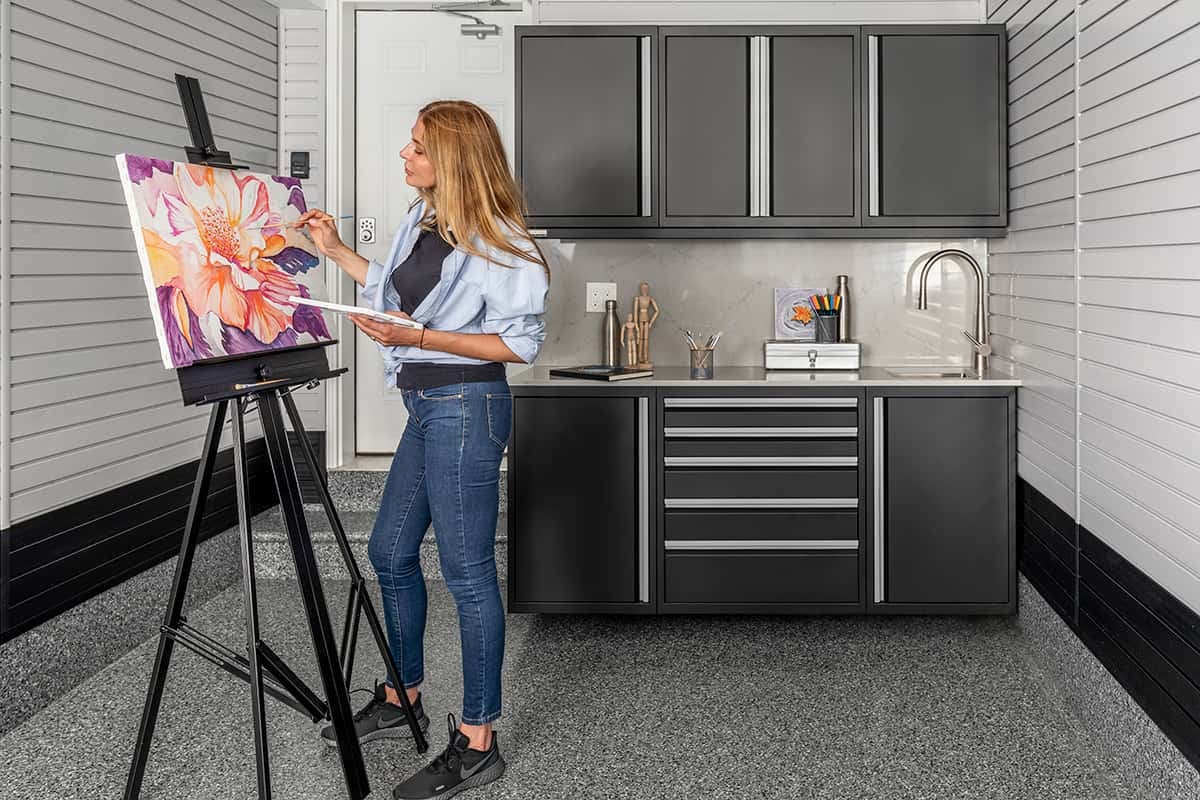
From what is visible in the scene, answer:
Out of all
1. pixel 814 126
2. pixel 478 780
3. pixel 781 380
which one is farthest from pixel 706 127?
pixel 478 780

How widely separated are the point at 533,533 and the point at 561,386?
0.52m

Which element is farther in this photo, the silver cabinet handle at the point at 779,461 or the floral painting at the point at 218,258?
the silver cabinet handle at the point at 779,461

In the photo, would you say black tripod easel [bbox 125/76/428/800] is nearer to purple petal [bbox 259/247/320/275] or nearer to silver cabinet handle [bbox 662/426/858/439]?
purple petal [bbox 259/247/320/275]

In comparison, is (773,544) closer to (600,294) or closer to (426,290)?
(600,294)

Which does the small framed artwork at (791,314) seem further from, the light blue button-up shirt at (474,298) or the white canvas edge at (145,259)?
the white canvas edge at (145,259)

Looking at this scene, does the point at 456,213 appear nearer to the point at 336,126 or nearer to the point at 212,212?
the point at 212,212

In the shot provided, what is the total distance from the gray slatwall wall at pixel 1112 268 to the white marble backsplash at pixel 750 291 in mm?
466

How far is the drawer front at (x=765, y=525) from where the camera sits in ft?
11.2

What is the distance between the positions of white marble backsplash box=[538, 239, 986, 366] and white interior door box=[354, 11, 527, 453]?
910mm

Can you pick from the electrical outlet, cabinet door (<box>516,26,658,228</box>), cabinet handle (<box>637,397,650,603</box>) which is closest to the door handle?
cabinet handle (<box>637,397,650,603</box>)

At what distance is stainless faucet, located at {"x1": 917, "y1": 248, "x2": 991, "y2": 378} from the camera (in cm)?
359

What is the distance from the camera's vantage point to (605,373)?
11.4ft

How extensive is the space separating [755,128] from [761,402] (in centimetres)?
101

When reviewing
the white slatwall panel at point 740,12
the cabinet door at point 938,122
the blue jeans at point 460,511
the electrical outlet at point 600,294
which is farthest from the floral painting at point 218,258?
the cabinet door at point 938,122
